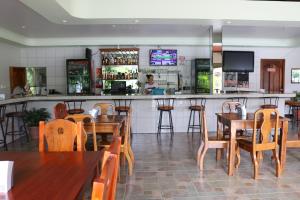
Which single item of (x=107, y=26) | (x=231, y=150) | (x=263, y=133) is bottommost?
(x=231, y=150)

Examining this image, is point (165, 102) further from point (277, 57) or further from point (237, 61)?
point (277, 57)

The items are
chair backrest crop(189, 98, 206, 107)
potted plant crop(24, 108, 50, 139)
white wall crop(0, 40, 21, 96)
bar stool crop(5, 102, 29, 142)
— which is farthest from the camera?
white wall crop(0, 40, 21, 96)

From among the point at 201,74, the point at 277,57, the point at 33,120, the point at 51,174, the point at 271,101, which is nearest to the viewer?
the point at 51,174

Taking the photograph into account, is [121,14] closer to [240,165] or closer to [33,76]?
[240,165]

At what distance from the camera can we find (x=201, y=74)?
8.98 meters

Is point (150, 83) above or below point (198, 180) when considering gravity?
above

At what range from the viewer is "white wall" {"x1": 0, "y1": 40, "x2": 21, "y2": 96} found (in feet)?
26.1

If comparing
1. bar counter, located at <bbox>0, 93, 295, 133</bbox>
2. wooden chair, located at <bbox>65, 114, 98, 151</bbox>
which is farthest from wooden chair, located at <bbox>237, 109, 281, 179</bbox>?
bar counter, located at <bbox>0, 93, 295, 133</bbox>

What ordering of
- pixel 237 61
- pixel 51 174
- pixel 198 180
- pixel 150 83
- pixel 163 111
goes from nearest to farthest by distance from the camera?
pixel 51 174 → pixel 198 180 → pixel 163 111 → pixel 237 61 → pixel 150 83

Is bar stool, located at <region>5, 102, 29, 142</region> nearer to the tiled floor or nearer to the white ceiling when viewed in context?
the white ceiling

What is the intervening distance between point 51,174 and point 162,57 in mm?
7737

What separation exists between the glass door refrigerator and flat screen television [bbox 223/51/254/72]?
13.9 feet

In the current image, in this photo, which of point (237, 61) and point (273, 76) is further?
point (273, 76)

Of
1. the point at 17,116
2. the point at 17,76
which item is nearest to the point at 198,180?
the point at 17,116
